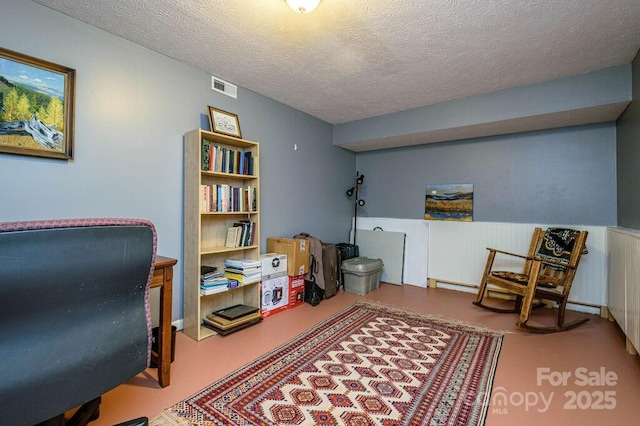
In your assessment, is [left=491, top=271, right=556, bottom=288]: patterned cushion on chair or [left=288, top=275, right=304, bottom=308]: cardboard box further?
[left=288, top=275, right=304, bottom=308]: cardboard box

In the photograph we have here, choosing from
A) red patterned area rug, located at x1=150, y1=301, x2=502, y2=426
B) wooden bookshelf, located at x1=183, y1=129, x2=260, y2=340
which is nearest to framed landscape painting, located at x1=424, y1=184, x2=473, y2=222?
red patterned area rug, located at x1=150, y1=301, x2=502, y2=426

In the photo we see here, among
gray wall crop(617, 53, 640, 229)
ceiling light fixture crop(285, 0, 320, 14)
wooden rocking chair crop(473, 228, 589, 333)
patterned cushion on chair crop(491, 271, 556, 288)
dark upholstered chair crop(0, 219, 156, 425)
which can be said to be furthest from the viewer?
patterned cushion on chair crop(491, 271, 556, 288)

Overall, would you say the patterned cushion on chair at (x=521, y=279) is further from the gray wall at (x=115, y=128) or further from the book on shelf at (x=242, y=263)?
the gray wall at (x=115, y=128)

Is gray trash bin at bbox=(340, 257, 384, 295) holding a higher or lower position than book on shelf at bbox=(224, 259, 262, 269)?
lower

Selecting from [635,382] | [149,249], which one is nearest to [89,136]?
[149,249]

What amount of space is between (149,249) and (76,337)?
1.12 feet

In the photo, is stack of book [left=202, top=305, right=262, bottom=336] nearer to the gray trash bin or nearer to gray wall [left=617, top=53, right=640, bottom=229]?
the gray trash bin

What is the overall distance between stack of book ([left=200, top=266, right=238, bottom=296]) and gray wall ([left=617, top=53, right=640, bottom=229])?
3.47 m

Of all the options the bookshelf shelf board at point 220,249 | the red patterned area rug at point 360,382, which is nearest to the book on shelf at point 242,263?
the bookshelf shelf board at point 220,249

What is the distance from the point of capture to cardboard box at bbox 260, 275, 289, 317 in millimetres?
2986

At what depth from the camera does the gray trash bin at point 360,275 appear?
386 cm

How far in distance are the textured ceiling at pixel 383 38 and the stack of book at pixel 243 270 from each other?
5.97 ft

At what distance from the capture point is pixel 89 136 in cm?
212

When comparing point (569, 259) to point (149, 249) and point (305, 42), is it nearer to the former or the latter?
point (305, 42)
